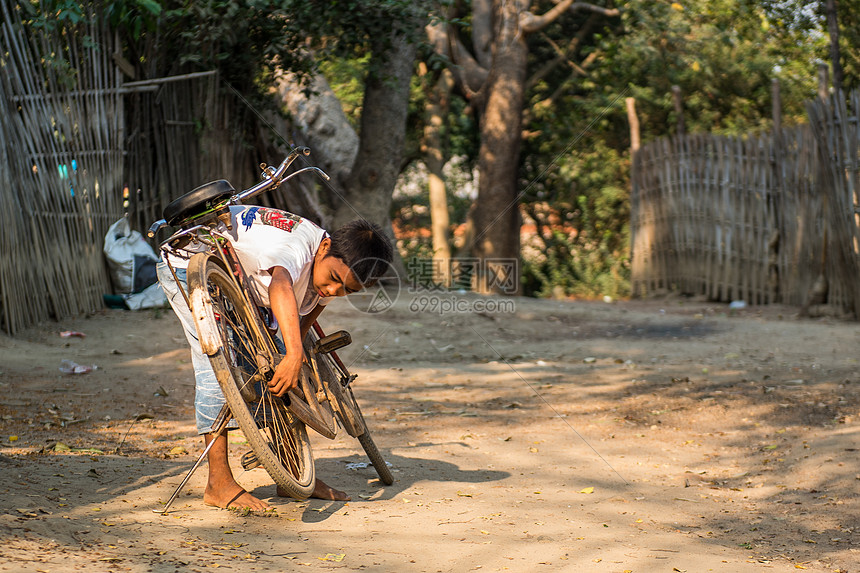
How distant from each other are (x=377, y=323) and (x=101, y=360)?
8.48 ft

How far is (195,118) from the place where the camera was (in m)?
8.48

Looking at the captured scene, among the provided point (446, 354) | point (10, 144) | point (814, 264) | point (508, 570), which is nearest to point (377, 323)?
point (446, 354)

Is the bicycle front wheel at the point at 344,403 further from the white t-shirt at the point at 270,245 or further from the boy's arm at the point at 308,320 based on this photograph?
the white t-shirt at the point at 270,245

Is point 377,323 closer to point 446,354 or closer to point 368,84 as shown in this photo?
point 446,354

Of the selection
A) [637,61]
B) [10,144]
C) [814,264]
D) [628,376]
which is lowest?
[628,376]

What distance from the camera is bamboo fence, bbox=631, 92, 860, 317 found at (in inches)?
316

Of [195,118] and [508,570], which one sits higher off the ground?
[195,118]

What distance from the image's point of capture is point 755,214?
32.0 ft

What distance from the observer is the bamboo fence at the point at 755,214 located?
802 cm

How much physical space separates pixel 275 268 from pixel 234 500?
2.97 feet

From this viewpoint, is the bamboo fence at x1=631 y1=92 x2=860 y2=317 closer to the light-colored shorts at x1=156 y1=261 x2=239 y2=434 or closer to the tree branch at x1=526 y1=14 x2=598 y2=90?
the tree branch at x1=526 y1=14 x2=598 y2=90

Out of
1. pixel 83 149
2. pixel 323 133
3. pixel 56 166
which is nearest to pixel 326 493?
pixel 56 166

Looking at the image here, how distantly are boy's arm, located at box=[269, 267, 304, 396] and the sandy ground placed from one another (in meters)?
0.53

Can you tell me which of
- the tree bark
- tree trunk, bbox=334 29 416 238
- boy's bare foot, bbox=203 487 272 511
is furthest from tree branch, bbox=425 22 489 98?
boy's bare foot, bbox=203 487 272 511
